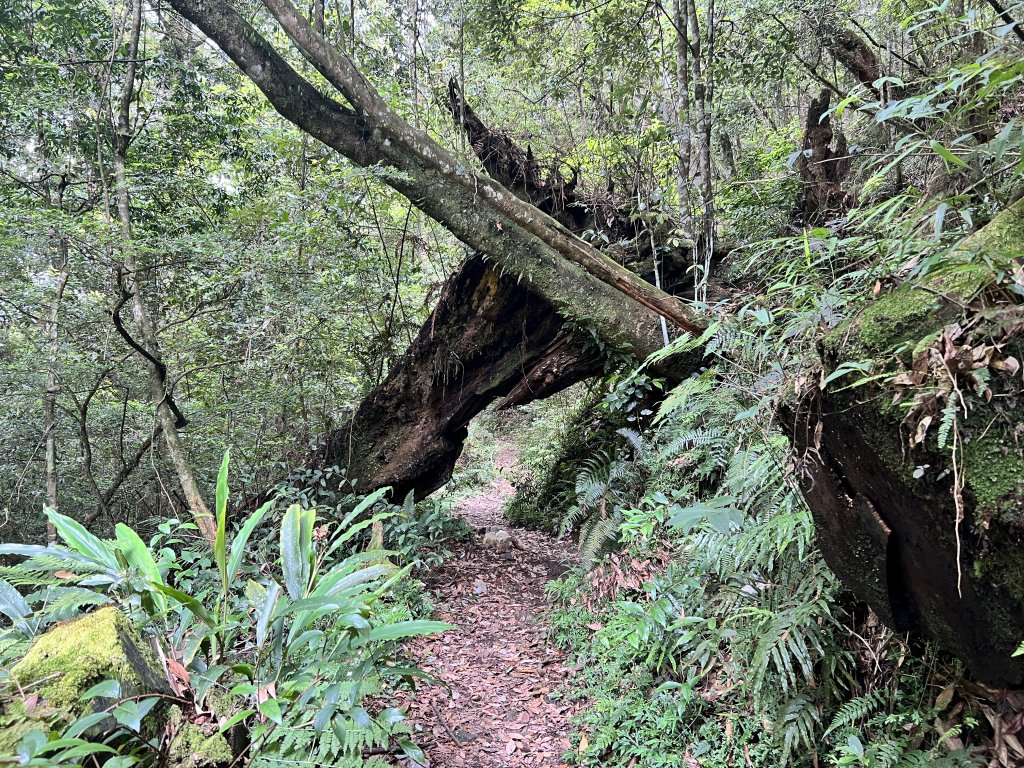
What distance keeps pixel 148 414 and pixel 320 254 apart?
3393mm

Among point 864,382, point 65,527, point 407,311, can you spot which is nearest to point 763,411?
point 864,382

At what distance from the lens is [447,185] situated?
607 cm

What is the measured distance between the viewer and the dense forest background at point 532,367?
6.82 ft

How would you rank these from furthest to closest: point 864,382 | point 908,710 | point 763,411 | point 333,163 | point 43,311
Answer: point 333,163 → point 43,311 → point 763,411 → point 908,710 → point 864,382

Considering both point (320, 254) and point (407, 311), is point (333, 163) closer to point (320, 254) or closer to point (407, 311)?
point (320, 254)

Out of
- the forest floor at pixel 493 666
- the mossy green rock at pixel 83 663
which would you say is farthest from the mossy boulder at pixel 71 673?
the forest floor at pixel 493 666

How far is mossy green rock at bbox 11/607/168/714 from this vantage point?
1.78 meters

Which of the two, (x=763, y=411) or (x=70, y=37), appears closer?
(x=763, y=411)

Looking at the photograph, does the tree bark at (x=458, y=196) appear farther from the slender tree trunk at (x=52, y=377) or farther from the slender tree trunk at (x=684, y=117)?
the slender tree trunk at (x=52, y=377)

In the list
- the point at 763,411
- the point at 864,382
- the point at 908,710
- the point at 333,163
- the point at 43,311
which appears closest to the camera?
the point at 864,382

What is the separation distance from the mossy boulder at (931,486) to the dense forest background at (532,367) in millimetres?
15

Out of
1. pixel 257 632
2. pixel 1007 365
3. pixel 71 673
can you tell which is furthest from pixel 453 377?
pixel 1007 365

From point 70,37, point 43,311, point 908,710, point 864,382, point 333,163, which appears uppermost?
point 70,37

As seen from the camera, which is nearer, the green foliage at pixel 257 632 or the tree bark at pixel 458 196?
the green foliage at pixel 257 632
